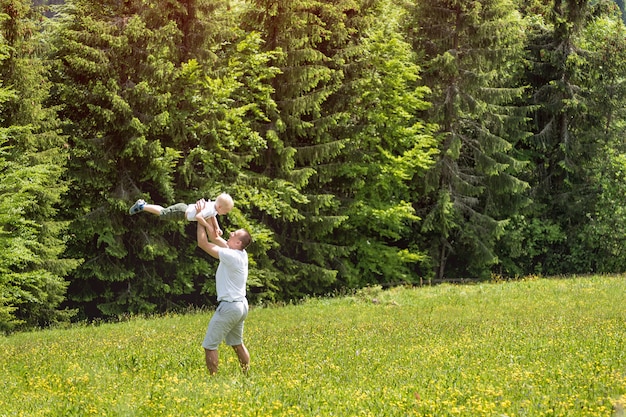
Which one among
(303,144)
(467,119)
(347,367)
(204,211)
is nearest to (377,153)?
(303,144)

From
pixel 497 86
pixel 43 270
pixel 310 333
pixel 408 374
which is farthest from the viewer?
pixel 497 86

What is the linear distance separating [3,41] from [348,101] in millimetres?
13017

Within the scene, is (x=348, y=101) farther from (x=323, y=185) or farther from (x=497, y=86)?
(x=497, y=86)

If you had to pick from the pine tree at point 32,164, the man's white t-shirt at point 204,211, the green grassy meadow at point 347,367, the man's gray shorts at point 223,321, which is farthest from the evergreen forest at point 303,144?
the man's white t-shirt at point 204,211

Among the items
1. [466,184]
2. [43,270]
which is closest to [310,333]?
[43,270]

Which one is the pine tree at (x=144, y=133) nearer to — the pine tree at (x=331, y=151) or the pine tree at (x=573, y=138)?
the pine tree at (x=331, y=151)

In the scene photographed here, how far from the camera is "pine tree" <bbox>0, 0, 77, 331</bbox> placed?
20.4 m

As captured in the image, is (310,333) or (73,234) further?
(73,234)

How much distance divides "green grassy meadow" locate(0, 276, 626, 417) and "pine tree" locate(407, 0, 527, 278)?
11.6 meters

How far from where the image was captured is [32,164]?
2148 centimetres

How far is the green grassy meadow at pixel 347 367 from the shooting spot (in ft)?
26.9

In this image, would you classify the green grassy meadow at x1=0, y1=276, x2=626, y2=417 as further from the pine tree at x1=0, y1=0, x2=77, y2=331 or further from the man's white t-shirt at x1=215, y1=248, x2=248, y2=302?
the pine tree at x1=0, y1=0, x2=77, y2=331

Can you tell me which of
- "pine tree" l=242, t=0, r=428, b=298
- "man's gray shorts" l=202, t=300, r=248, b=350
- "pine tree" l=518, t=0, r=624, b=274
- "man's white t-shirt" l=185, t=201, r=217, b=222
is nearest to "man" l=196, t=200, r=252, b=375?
"man's gray shorts" l=202, t=300, r=248, b=350

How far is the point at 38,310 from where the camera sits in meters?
22.1
